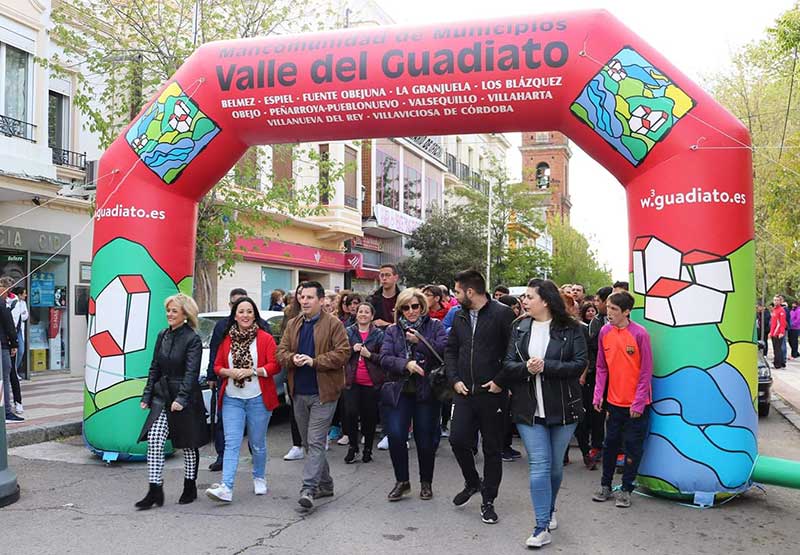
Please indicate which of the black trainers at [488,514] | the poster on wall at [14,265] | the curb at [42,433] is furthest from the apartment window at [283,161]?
the black trainers at [488,514]

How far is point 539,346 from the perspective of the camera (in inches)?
219

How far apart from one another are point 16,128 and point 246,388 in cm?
988

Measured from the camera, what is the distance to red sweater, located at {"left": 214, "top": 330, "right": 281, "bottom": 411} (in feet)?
21.4

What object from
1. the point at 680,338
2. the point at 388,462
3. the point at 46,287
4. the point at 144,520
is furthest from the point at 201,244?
the point at 680,338

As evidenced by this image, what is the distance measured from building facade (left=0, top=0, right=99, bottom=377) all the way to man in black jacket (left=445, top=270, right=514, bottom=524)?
29.5ft

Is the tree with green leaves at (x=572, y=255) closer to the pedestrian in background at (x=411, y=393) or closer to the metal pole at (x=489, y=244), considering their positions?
the metal pole at (x=489, y=244)

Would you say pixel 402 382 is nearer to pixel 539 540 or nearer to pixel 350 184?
pixel 539 540

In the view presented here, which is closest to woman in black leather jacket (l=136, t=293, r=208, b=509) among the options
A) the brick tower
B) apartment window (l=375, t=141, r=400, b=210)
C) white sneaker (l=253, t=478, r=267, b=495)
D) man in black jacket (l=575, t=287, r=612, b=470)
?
Result: white sneaker (l=253, t=478, r=267, b=495)

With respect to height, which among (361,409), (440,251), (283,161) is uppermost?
(283,161)

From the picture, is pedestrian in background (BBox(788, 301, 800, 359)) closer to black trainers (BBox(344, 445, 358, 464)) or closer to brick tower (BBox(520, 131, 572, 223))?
black trainers (BBox(344, 445, 358, 464))

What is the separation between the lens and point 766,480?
640 cm

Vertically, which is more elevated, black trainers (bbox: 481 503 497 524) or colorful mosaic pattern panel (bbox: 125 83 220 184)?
colorful mosaic pattern panel (bbox: 125 83 220 184)

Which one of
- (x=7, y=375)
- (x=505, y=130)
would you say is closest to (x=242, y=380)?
(x=505, y=130)

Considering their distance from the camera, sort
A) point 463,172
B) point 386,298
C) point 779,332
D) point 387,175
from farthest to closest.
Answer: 1. point 463,172
2. point 387,175
3. point 779,332
4. point 386,298
